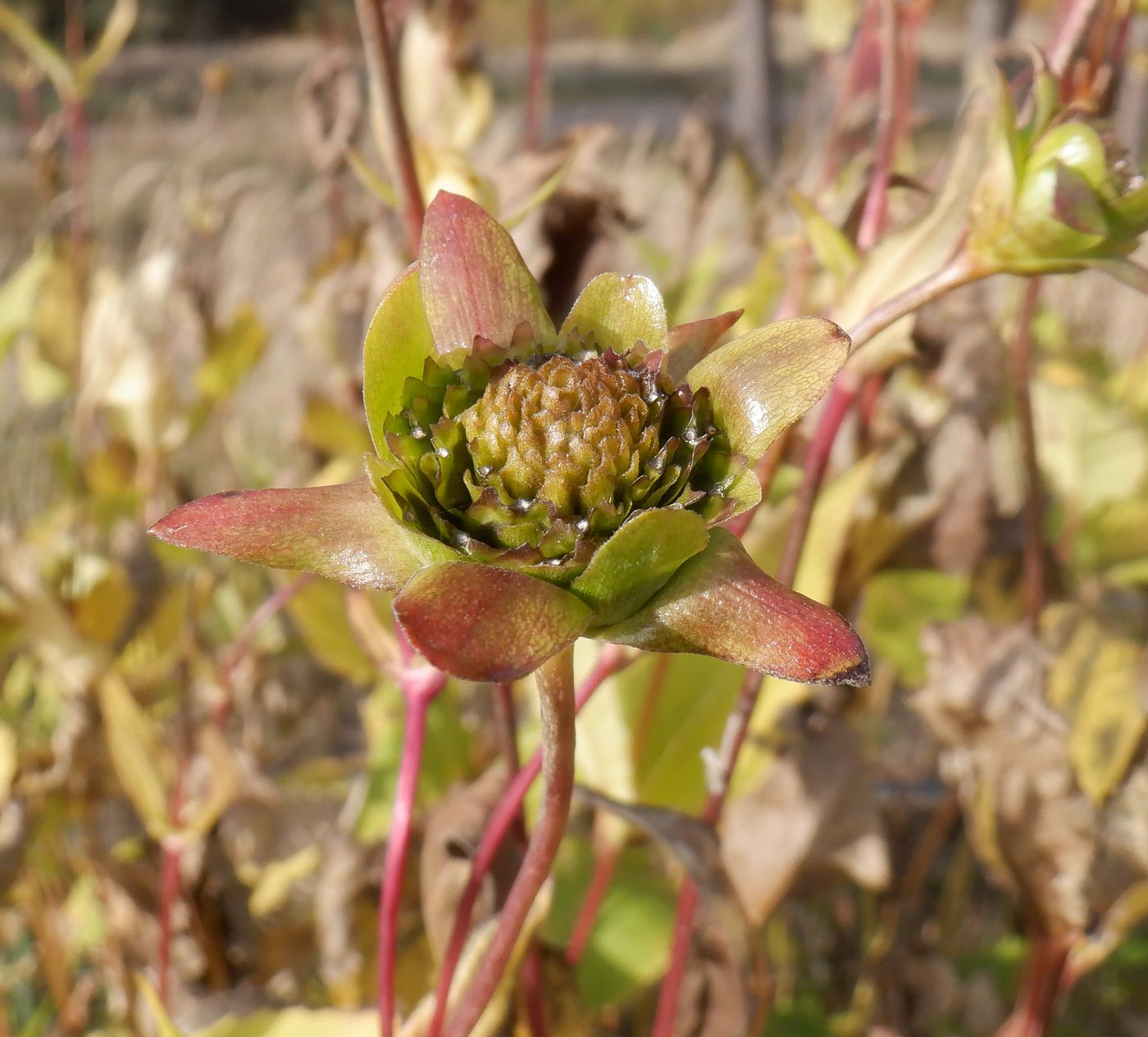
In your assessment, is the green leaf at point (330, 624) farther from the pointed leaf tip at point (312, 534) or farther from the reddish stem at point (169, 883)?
the pointed leaf tip at point (312, 534)

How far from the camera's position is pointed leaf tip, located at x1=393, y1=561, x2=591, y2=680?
0.66 feet

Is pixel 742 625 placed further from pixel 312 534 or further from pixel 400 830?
pixel 400 830

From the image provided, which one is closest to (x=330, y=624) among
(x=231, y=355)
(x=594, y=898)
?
(x=594, y=898)

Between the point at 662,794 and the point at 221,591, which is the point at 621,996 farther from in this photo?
the point at 221,591

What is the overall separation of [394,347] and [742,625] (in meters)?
0.11

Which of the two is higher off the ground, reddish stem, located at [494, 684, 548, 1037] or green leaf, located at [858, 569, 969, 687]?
reddish stem, located at [494, 684, 548, 1037]

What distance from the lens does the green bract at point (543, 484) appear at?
22 centimetres

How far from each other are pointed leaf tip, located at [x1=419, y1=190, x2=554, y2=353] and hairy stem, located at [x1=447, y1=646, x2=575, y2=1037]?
0.29 feet

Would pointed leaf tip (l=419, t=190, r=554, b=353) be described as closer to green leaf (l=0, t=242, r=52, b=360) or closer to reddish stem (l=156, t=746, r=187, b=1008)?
reddish stem (l=156, t=746, r=187, b=1008)

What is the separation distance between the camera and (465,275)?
0.90ft

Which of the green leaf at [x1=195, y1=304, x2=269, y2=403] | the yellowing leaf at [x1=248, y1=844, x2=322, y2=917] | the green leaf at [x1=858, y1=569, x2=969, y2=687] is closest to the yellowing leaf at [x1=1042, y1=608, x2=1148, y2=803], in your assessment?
the green leaf at [x1=858, y1=569, x2=969, y2=687]

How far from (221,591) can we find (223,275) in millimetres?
1345

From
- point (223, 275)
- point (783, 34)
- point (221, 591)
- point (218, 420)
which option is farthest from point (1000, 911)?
point (783, 34)

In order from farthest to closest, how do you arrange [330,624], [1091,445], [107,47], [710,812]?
[1091,445] < [107,47] < [330,624] < [710,812]
